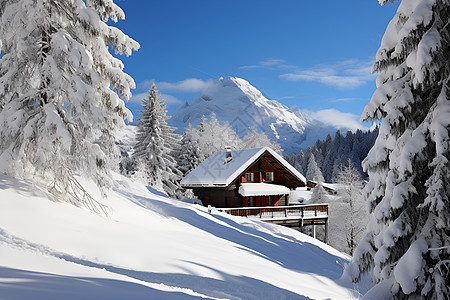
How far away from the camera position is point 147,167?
1503 inches

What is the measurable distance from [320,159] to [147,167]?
80.4 metres

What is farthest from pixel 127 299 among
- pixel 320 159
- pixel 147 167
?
pixel 320 159

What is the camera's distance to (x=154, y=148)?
38438mm

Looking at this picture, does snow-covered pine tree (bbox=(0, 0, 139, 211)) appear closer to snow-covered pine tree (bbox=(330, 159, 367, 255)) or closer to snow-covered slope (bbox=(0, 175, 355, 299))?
snow-covered slope (bbox=(0, 175, 355, 299))

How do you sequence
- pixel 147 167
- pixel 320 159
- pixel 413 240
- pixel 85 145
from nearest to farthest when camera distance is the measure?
pixel 413 240
pixel 85 145
pixel 147 167
pixel 320 159

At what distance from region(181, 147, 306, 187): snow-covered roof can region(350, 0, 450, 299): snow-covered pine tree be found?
863 inches

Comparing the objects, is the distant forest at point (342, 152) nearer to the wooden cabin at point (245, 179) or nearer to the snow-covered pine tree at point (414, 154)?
the wooden cabin at point (245, 179)

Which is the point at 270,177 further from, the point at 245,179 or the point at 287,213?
the point at 287,213

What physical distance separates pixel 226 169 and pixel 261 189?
3770mm

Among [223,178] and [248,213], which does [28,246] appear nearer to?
[248,213]

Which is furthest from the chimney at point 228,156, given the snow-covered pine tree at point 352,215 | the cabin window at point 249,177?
the snow-covered pine tree at point 352,215

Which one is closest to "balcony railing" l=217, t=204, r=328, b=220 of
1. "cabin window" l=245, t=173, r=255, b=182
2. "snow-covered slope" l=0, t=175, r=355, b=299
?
"cabin window" l=245, t=173, r=255, b=182

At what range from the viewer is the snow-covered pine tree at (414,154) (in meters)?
5.66

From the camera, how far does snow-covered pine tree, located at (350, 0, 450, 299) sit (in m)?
5.66
